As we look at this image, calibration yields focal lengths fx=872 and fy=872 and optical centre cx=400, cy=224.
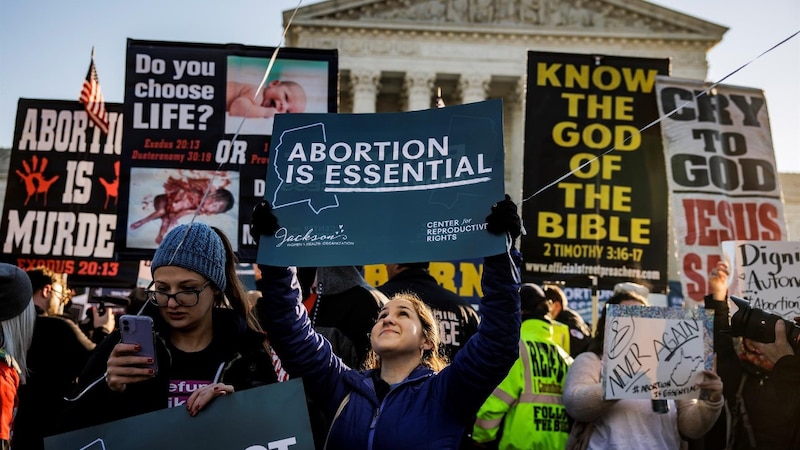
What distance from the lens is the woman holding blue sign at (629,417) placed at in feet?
13.2

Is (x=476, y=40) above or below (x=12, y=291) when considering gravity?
above

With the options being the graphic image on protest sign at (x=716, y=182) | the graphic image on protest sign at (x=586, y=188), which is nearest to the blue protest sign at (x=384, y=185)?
the graphic image on protest sign at (x=586, y=188)

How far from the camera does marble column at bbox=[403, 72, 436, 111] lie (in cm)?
3697

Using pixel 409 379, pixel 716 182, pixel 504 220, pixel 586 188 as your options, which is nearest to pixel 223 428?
pixel 409 379

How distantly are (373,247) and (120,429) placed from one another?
930mm

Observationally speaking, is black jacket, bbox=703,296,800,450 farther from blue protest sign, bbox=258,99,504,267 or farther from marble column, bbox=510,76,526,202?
marble column, bbox=510,76,526,202

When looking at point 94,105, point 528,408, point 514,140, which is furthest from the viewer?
point 514,140

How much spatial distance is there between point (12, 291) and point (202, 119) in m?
3.05

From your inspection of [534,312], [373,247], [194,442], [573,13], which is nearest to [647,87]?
[534,312]

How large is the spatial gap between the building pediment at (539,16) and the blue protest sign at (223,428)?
1467 inches

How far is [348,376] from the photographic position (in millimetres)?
2936

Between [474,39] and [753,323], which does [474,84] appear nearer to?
[474,39]

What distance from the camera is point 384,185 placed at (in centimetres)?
290

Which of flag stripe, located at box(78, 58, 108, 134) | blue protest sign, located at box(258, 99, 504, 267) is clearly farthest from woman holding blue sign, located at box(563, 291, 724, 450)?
flag stripe, located at box(78, 58, 108, 134)
